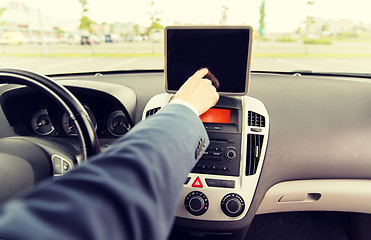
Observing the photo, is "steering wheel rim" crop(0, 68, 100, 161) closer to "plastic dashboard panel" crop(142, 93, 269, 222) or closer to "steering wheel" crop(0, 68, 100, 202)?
"steering wheel" crop(0, 68, 100, 202)

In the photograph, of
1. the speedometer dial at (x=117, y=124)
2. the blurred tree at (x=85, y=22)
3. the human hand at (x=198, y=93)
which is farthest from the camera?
the blurred tree at (x=85, y=22)

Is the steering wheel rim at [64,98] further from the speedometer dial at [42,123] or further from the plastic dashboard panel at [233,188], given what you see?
the speedometer dial at [42,123]

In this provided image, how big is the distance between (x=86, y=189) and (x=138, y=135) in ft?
0.56

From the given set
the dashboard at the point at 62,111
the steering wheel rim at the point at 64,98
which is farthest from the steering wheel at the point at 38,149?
the dashboard at the point at 62,111

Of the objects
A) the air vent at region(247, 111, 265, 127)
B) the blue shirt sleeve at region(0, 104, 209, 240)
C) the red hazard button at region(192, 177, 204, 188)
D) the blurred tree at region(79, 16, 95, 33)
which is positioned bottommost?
the red hazard button at region(192, 177, 204, 188)

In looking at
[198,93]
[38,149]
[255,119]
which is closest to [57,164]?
[38,149]

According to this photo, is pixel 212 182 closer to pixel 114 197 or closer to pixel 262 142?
pixel 262 142

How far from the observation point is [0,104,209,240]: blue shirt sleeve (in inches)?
13.4

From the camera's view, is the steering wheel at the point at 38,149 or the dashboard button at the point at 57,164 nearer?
the steering wheel at the point at 38,149

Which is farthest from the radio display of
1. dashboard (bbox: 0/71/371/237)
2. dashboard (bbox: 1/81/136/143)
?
dashboard (bbox: 1/81/136/143)

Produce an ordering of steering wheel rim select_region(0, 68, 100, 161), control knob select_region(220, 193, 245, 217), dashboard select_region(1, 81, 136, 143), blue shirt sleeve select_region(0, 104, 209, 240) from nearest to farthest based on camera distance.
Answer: blue shirt sleeve select_region(0, 104, 209, 240), steering wheel rim select_region(0, 68, 100, 161), control knob select_region(220, 193, 245, 217), dashboard select_region(1, 81, 136, 143)

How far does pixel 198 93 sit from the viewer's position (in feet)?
2.85

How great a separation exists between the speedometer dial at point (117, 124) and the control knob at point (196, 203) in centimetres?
61

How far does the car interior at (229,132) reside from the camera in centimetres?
113
